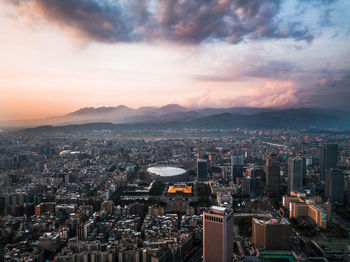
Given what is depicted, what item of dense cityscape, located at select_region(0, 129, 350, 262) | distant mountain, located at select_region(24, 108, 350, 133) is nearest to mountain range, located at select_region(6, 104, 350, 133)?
distant mountain, located at select_region(24, 108, 350, 133)

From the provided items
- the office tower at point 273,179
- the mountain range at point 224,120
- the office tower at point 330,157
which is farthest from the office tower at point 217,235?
the mountain range at point 224,120

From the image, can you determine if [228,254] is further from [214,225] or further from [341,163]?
[341,163]

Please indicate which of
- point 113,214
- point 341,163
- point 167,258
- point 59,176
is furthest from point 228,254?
point 341,163

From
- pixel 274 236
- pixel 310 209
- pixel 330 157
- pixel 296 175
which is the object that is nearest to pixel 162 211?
pixel 274 236

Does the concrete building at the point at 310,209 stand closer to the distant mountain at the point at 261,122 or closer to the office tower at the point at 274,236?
the office tower at the point at 274,236

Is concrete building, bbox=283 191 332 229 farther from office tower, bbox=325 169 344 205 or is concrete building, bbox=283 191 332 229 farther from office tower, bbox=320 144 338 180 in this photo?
office tower, bbox=320 144 338 180

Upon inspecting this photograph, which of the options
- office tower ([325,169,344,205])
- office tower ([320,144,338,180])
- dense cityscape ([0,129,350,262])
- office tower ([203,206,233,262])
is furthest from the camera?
office tower ([320,144,338,180])
